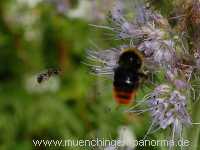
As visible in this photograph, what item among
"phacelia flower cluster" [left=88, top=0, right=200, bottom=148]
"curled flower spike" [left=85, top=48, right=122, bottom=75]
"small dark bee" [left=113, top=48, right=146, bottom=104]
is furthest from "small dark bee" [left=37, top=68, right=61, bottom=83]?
"phacelia flower cluster" [left=88, top=0, right=200, bottom=148]

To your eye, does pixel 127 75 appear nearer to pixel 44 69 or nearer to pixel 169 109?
pixel 169 109

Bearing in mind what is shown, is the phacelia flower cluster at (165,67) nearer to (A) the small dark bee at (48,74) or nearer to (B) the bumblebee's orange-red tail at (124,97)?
(B) the bumblebee's orange-red tail at (124,97)

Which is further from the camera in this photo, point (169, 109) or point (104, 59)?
point (104, 59)

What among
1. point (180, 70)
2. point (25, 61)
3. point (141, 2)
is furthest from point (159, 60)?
point (25, 61)

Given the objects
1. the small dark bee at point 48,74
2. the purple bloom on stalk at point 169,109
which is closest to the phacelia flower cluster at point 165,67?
the purple bloom on stalk at point 169,109

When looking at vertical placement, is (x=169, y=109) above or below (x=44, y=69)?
below

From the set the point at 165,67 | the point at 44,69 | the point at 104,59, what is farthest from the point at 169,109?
the point at 44,69

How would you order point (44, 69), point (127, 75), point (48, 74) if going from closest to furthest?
point (127, 75)
point (48, 74)
point (44, 69)

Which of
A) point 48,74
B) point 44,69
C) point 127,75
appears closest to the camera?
point 127,75
